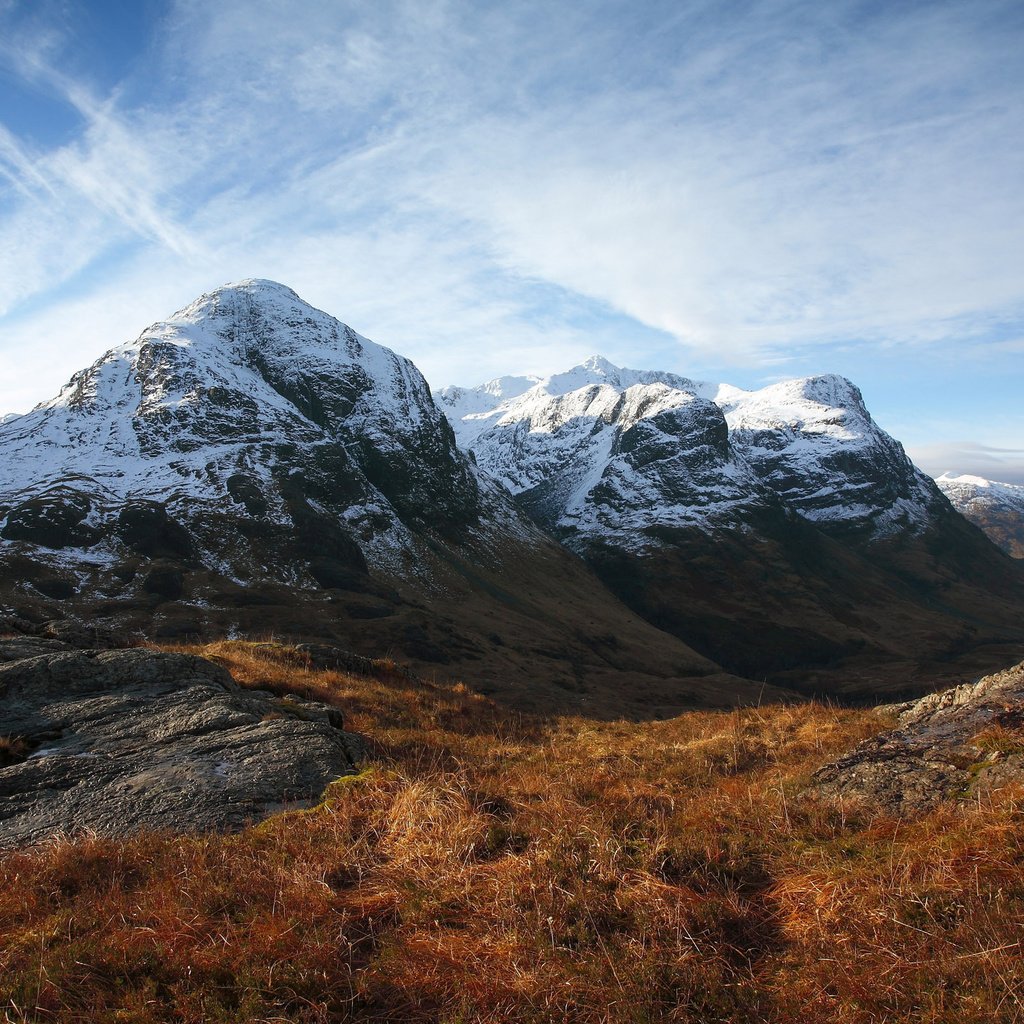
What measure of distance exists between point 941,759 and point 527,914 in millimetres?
5670

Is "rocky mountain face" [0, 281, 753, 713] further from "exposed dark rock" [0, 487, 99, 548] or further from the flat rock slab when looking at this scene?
the flat rock slab

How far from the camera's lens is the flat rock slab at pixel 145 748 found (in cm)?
745

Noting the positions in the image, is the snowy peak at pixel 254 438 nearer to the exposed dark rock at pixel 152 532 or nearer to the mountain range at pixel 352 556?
the mountain range at pixel 352 556

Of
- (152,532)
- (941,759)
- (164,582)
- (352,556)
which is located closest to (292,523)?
(352,556)

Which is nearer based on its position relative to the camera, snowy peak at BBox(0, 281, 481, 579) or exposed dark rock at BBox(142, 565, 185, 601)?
exposed dark rock at BBox(142, 565, 185, 601)

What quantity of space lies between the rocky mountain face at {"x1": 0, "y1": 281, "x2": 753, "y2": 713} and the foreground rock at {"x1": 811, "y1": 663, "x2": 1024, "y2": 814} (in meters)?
53.9

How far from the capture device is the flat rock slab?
7453 mm

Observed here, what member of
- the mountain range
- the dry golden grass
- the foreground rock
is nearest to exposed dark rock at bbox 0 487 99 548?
the mountain range

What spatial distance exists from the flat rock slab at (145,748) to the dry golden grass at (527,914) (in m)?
0.86

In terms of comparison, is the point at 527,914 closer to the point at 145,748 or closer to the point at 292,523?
the point at 145,748

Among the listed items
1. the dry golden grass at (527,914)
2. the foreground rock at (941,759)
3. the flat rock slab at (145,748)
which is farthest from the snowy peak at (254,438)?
the dry golden grass at (527,914)

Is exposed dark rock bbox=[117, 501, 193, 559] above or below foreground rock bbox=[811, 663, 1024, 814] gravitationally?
above

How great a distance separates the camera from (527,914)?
16.9 feet

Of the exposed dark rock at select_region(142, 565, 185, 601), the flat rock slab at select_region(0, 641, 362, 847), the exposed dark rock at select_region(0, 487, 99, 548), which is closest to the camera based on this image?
the flat rock slab at select_region(0, 641, 362, 847)
